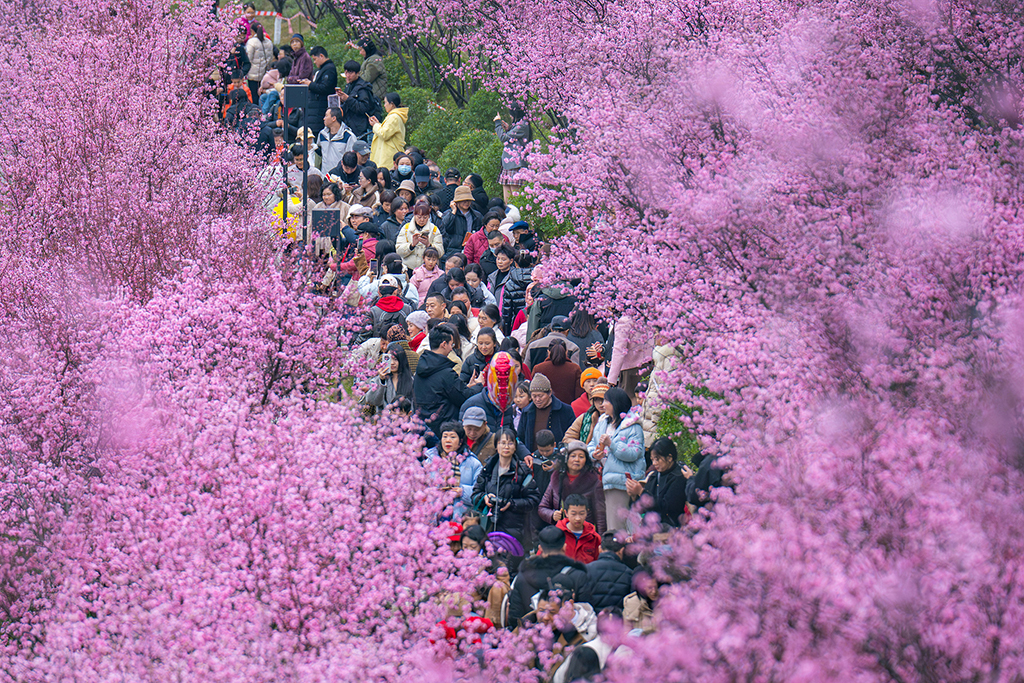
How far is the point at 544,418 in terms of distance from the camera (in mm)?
13383

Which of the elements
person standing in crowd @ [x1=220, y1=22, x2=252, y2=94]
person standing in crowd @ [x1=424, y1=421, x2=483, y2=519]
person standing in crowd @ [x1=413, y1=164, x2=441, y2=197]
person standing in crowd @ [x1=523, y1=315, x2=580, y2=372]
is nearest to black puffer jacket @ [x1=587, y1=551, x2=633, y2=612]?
person standing in crowd @ [x1=424, y1=421, x2=483, y2=519]

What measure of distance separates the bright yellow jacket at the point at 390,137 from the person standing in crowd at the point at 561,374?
453 inches

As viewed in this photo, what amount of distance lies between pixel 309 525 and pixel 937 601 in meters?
4.36

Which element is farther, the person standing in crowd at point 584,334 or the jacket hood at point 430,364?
the person standing in crowd at point 584,334

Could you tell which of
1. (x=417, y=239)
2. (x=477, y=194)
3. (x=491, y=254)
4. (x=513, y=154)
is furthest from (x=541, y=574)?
(x=513, y=154)

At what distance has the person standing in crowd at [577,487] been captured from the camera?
39.2 feet

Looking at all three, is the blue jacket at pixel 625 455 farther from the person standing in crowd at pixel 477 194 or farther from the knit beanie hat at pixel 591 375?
the person standing in crowd at pixel 477 194

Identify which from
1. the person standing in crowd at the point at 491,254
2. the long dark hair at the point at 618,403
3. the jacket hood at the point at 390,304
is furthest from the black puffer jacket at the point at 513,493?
the person standing in crowd at the point at 491,254

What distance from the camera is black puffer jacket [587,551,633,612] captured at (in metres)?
9.62

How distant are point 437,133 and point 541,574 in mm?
20070

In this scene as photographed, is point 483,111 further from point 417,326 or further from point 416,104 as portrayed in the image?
point 417,326

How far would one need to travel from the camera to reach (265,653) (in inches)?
312

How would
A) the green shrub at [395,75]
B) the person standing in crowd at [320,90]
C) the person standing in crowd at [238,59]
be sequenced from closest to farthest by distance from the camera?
1. the person standing in crowd at [320,90]
2. the person standing in crowd at [238,59]
3. the green shrub at [395,75]

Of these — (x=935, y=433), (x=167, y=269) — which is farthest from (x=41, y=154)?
(x=935, y=433)
